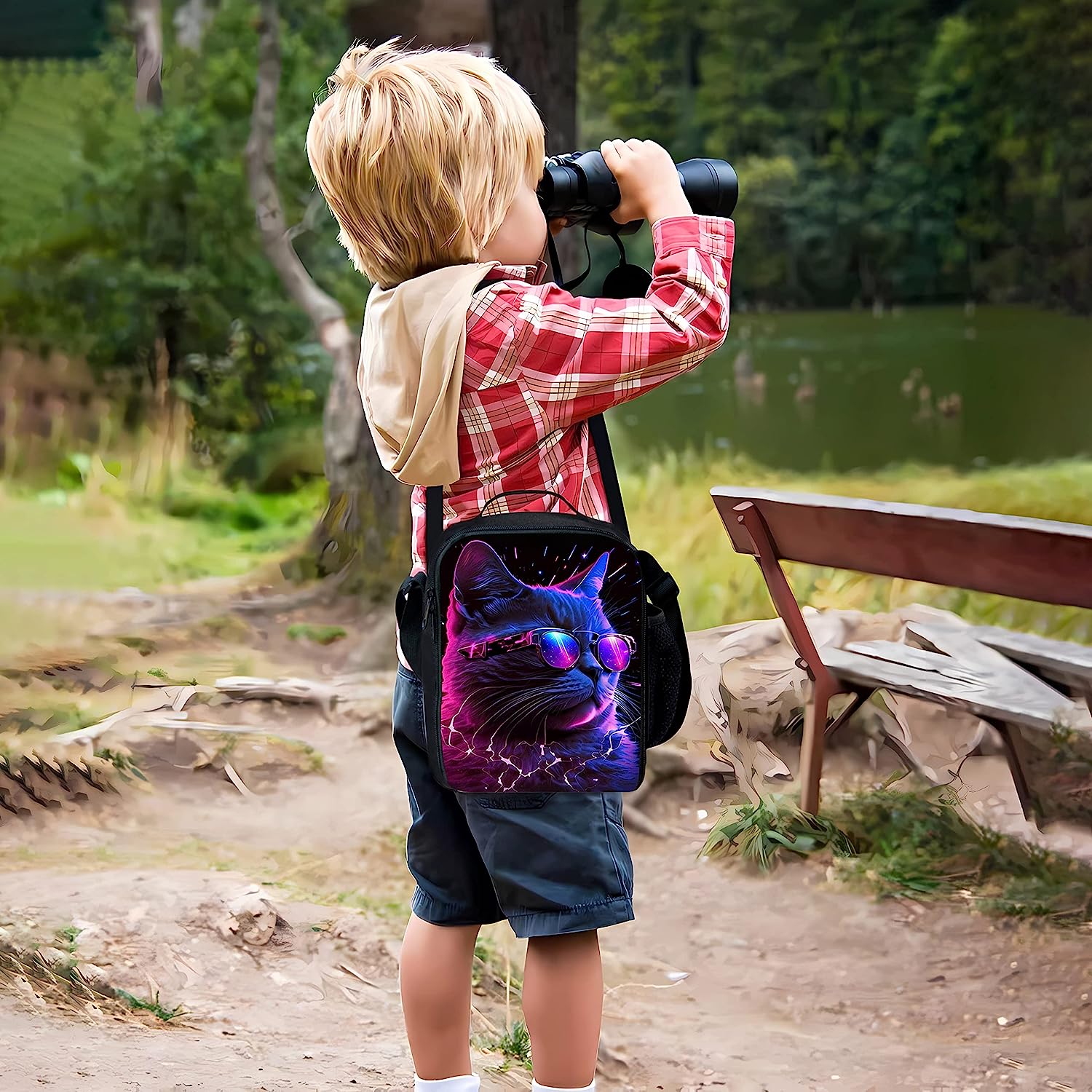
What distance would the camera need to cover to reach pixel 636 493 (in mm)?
5098

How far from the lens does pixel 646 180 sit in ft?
5.10

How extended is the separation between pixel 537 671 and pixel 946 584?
129cm

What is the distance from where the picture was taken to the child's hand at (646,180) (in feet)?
5.04

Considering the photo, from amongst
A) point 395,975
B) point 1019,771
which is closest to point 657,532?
point 1019,771

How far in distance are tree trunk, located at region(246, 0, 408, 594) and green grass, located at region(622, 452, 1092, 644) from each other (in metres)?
0.91

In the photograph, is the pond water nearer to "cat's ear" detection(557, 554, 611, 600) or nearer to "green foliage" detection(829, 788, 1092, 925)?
"green foliage" detection(829, 788, 1092, 925)

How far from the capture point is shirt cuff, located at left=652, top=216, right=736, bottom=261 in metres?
1.50

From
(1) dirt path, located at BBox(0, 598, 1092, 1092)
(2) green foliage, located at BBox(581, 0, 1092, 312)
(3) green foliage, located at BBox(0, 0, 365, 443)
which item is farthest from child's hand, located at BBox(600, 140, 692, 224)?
(3) green foliage, located at BBox(0, 0, 365, 443)

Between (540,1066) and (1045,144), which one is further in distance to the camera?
(1045,144)

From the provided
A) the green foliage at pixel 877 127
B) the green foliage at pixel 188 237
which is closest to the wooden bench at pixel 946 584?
the green foliage at pixel 877 127

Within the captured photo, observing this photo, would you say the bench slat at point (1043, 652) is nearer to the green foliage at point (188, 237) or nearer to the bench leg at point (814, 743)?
the bench leg at point (814, 743)

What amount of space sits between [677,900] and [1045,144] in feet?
10.9

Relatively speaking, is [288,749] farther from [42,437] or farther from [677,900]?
[42,437]

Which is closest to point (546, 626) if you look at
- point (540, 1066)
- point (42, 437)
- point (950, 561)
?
point (540, 1066)
